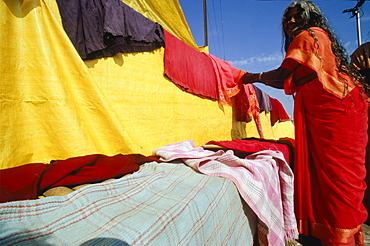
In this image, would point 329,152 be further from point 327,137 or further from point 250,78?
point 250,78

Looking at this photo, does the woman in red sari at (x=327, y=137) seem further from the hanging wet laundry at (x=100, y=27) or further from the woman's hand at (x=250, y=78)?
the hanging wet laundry at (x=100, y=27)

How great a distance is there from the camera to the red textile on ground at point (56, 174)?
655mm

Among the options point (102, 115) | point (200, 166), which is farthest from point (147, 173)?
point (102, 115)

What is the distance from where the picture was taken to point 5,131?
2.98 ft

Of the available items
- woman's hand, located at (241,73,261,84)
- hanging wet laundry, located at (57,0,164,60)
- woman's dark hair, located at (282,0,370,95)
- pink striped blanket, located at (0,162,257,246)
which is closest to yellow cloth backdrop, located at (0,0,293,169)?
hanging wet laundry, located at (57,0,164,60)

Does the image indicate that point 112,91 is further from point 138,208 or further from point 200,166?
point 138,208

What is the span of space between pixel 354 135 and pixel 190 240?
162 cm

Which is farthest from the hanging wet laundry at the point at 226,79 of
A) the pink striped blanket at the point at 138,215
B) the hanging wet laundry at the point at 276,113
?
the hanging wet laundry at the point at 276,113

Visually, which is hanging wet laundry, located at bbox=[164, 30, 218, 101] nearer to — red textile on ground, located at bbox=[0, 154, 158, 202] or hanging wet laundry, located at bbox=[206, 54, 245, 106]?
hanging wet laundry, located at bbox=[206, 54, 245, 106]

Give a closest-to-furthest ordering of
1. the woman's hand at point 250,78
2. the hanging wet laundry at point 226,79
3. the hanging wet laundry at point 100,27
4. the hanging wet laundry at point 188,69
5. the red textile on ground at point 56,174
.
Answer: the red textile on ground at point 56,174, the hanging wet laundry at point 100,27, the hanging wet laundry at point 188,69, the woman's hand at point 250,78, the hanging wet laundry at point 226,79

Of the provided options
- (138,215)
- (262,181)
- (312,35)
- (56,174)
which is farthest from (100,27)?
(312,35)

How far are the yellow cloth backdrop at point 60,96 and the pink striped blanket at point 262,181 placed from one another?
1.25 feet

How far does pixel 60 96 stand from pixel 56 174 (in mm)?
483

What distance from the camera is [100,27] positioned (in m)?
1.22
